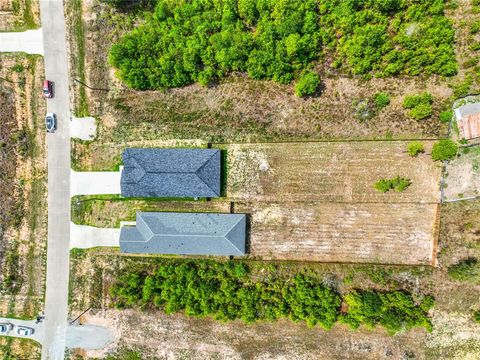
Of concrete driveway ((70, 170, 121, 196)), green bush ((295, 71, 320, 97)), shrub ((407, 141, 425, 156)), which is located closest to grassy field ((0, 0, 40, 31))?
concrete driveway ((70, 170, 121, 196))

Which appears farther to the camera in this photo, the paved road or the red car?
the paved road

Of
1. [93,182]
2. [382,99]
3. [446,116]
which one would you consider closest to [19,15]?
[93,182]

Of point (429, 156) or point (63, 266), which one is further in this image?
point (63, 266)

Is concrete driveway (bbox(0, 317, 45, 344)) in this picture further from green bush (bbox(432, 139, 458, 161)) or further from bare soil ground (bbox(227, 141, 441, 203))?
green bush (bbox(432, 139, 458, 161))

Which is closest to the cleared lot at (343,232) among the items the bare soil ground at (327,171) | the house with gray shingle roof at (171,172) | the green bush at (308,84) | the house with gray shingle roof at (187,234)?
the bare soil ground at (327,171)

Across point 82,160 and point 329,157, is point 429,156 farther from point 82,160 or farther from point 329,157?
point 82,160

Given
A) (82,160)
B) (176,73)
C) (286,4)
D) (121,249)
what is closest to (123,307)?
(121,249)
